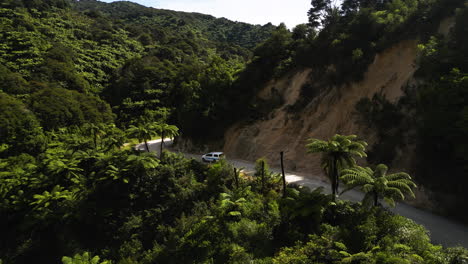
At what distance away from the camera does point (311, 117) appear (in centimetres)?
2545

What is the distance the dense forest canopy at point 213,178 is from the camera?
12125mm

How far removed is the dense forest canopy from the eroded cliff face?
4.07 feet

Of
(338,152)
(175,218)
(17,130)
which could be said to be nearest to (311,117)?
(338,152)

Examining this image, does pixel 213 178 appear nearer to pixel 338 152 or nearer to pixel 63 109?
pixel 338 152

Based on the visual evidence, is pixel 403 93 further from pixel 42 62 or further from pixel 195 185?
pixel 42 62

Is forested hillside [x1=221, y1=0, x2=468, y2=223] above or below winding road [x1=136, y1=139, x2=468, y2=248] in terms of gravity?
above

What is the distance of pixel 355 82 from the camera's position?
23641 millimetres

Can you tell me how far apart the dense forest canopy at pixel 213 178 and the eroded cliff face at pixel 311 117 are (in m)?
1.24

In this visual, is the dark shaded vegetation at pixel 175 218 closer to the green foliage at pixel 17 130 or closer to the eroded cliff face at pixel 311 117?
the green foliage at pixel 17 130

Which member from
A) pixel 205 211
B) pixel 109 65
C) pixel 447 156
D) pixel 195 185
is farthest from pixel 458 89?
pixel 109 65

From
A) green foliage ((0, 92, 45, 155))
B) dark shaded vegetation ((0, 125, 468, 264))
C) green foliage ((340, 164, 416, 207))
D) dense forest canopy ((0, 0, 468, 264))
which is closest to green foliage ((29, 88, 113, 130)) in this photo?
dense forest canopy ((0, 0, 468, 264))

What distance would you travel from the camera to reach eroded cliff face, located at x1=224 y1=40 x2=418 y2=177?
21.1 metres

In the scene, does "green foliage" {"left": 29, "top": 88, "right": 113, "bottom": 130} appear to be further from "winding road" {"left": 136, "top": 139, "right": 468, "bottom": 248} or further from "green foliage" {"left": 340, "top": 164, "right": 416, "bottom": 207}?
"green foliage" {"left": 340, "top": 164, "right": 416, "bottom": 207}

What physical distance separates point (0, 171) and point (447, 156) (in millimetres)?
34902
